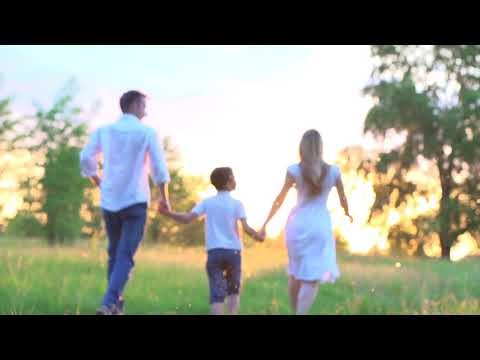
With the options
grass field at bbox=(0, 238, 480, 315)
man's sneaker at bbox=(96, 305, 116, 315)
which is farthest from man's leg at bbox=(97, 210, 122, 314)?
grass field at bbox=(0, 238, 480, 315)

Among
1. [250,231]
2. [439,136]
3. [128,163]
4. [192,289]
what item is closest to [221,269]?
[250,231]

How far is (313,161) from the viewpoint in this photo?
20.9 ft

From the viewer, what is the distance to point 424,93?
2709 cm

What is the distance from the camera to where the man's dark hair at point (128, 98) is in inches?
270

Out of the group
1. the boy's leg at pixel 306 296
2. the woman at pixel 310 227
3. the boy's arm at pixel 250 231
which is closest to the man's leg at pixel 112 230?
the boy's arm at pixel 250 231

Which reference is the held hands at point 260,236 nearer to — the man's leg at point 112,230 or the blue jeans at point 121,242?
the blue jeans at point 121,242

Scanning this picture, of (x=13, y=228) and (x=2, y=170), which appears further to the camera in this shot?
(x=13, y=228)

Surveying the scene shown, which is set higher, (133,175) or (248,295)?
(133,175)

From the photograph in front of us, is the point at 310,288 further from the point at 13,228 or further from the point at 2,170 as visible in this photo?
the point at 13,228

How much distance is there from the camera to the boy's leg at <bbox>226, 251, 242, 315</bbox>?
23.1ft

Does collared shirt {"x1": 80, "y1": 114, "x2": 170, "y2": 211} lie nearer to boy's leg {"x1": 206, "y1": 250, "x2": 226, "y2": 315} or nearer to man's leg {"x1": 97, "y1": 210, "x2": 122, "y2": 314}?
man's leg {"x1": 97, "y1": 210, "x2": 122, "y2": 314}

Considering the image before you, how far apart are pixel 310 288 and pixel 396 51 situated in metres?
23.4

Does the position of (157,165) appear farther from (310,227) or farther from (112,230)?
(310,227)
